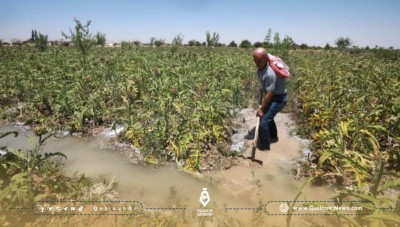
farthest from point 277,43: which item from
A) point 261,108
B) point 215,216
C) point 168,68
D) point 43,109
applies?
point 215,216

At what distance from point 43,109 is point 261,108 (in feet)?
15.2

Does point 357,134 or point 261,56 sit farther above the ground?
point 261,56

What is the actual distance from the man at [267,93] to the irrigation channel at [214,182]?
301mm

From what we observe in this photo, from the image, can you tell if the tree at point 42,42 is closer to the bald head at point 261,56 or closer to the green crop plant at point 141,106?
the green crop plant at point 141,106

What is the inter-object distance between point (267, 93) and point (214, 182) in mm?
1499

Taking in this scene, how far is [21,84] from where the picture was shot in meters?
6.85

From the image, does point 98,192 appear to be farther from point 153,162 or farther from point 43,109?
point 43,109

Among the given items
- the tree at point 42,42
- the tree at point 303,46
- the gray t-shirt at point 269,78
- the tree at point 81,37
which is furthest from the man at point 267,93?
the tree at point 303,46

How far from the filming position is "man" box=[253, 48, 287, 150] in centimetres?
405

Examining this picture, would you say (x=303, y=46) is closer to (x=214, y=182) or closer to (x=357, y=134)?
(x=357, y=134)

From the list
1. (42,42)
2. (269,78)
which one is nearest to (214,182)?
(269,78)

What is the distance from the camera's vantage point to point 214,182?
3578 millimetres

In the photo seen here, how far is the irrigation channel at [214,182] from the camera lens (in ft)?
9.71

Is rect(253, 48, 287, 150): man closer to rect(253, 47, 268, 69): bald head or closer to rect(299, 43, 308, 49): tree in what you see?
rect(253, 47, 268, 69): bald head
